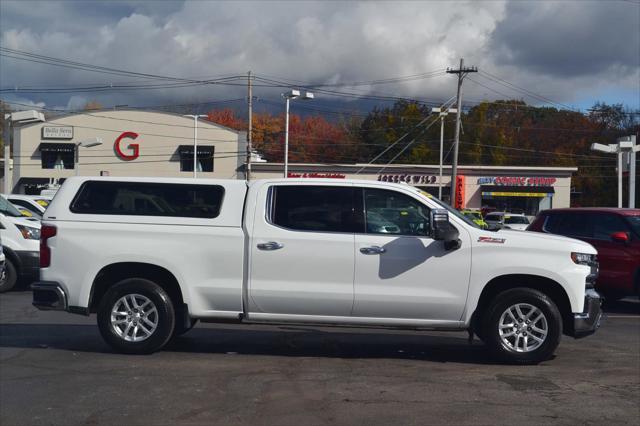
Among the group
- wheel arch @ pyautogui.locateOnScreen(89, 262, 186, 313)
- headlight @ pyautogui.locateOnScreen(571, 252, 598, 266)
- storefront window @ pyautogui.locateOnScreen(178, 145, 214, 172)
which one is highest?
storefront window @ pyautogui.locateOnScreen(178, 145, 214, 172)

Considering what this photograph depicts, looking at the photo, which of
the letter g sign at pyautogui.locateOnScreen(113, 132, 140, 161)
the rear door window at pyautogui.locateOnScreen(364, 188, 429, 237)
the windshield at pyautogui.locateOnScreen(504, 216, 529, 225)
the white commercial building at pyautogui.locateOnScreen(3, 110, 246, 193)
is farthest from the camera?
the letter g sign at pyautogui.locateOnScreen(113, 132, 140, 161)

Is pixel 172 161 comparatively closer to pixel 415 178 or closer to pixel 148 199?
pixel 415 178

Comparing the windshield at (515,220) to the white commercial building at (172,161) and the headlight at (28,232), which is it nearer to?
the white commercial building at (172,161)

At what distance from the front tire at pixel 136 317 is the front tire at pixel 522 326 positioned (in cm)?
358

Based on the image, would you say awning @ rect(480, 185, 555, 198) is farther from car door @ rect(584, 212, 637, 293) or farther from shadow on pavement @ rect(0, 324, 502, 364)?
shadow on pavement @ rect(0, 324, 502, 364)

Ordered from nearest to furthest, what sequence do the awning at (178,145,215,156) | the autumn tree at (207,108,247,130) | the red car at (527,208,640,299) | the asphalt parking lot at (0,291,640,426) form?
the asphalt parking lot at (0,291,640,426)
the red car at (527,208,640,299)
the awning at (178,145,215,156)
the autumn tree at (207,108,247,130)

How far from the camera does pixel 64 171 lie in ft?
198

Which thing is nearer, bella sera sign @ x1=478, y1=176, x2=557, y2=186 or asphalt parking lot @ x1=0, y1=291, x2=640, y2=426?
asphalt parking lot @ x1=0, y1=291, x2=640, y2=426

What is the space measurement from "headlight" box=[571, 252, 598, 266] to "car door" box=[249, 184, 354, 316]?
7.96 feet

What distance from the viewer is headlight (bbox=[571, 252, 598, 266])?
8016 mm

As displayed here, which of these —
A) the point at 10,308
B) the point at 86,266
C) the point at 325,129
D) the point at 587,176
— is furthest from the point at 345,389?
the point at 325,129

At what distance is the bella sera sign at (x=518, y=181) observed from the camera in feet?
199

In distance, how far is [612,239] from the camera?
12.7 metres

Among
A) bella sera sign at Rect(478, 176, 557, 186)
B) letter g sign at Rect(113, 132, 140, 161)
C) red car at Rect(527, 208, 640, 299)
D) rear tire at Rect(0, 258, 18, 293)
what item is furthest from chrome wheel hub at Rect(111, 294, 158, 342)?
bella sera sign at Rect(478, 176, 557, 186)
